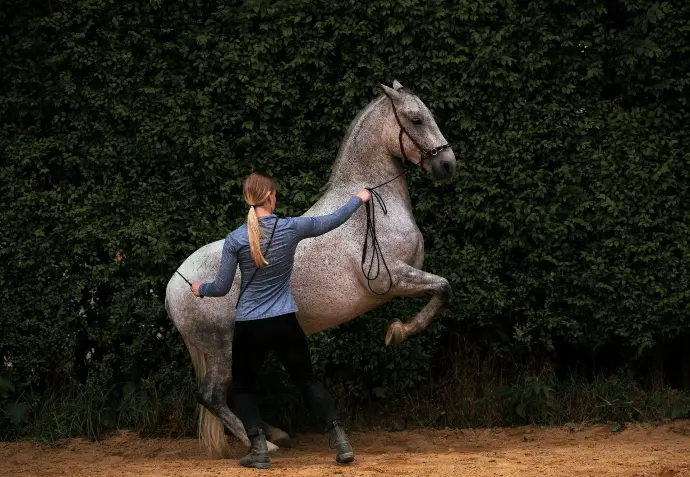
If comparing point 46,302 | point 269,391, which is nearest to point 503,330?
point 269,391

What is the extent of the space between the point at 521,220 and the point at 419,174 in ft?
3.02

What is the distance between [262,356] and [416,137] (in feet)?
6.41

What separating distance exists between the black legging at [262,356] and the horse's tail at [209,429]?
80cm

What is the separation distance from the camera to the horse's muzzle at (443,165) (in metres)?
7.41

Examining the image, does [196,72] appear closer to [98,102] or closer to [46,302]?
[98,102]

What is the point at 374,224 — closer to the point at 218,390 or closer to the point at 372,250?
the point at 372,250

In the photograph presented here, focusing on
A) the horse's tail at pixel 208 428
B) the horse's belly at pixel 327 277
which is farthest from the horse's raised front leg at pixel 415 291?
the horse's tail at pixel 208 428

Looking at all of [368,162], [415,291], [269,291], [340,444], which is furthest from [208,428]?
[368,162]

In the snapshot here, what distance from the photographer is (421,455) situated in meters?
7.05

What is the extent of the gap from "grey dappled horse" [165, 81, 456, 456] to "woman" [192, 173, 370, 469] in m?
0.72

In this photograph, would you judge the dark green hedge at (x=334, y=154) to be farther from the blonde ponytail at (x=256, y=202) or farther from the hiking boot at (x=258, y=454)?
the blonde ponytail at (x=256, y=202)

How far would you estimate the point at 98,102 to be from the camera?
8.80 metres

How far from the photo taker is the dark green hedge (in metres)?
8.52

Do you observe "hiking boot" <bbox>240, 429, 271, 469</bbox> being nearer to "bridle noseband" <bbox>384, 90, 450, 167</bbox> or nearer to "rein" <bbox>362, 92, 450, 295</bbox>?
"rein" <bbox>362, 92, 450, 295</bbox>
